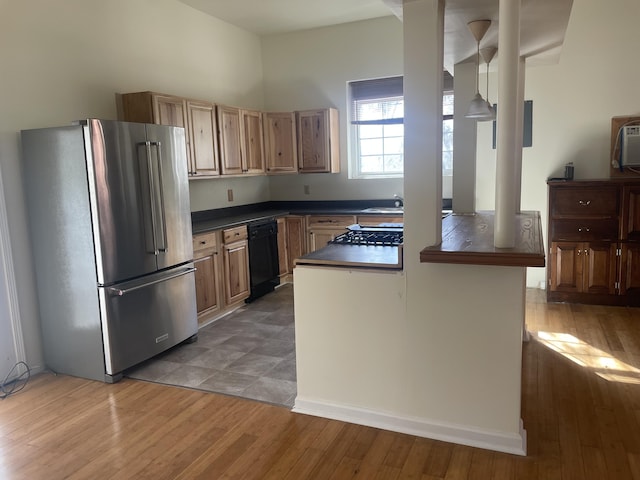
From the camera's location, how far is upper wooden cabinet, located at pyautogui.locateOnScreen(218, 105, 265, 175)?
4980mm

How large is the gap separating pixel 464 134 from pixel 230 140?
2.40 metres

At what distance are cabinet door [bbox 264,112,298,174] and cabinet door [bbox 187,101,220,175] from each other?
1043 mm

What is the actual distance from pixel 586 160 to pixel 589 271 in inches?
44.7

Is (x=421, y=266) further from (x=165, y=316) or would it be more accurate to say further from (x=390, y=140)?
(x=390, y=140)

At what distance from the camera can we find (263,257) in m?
5.32

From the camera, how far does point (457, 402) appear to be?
2.49 metres

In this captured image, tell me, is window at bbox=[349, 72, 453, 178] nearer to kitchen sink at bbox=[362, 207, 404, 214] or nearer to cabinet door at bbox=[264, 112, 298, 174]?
kitchen sink at bbox=[362, 207, 404, 214]

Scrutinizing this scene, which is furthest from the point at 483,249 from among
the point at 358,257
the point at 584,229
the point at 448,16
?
the point at 584,229

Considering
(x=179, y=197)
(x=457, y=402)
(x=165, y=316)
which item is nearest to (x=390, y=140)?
(x=179, y=197)

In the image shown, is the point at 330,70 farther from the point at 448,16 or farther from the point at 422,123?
the point at 422,123

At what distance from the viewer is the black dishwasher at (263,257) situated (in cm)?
513

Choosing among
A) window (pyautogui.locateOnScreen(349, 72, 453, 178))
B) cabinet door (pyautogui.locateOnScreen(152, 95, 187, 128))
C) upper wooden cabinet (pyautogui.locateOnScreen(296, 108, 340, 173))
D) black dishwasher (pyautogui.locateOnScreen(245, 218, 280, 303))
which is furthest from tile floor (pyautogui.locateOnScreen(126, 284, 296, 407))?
window (pyautogui.locateOnScreen(349, 72, 453, 178))

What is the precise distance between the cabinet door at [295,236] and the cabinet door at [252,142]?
69cm

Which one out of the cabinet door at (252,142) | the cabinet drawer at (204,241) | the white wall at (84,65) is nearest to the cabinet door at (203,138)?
the white wall at (84,65)
